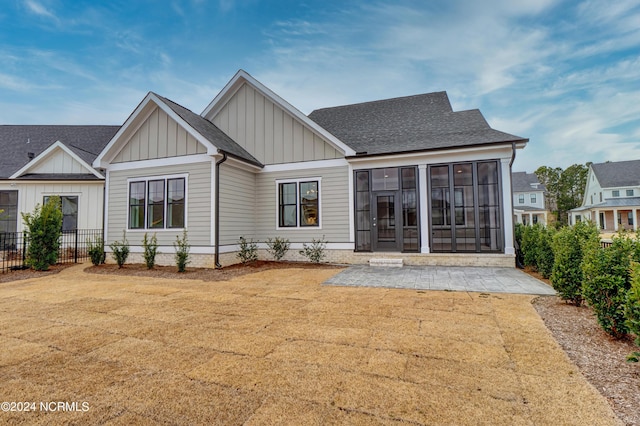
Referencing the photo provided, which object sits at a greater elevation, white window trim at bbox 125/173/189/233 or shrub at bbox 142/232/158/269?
white window trim at bbox 125/173/189/233

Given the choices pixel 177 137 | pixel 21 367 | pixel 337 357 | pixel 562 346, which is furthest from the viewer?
pixel 177 137

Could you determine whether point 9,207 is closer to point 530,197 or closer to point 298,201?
point 298,201

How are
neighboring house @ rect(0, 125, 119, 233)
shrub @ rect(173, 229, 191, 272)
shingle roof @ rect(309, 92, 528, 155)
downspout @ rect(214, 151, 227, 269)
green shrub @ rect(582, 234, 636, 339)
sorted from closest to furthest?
green shrub @ rect(582, 234, 636, 339) → shrub @ rect(173, 229, 191, 272) → downspout @ rect(214, 151, 227, 269) → shingle roof @ rect(309, 92, 528, 155) → neighboring house @ rect(0, 125, 119, 233)

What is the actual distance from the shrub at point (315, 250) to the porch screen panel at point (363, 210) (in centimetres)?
127

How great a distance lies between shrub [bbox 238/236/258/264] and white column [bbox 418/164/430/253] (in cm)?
582

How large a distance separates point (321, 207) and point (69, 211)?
1111 cm

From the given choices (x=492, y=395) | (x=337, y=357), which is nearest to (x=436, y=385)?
(x=492, y=395)

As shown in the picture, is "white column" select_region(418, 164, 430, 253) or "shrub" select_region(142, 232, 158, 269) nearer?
"shrub" select_region(142, 232, 158, 269)

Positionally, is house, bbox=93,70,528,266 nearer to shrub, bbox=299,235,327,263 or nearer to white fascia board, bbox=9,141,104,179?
shrub, bbox=299,235,327,263

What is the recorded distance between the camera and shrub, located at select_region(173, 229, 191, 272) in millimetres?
8289

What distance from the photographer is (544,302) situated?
4953 mm

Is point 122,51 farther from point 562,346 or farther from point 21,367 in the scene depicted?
point 562,346

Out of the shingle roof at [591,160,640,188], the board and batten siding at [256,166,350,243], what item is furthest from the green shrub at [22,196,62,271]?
the shingle roof at [591,160,640,188]

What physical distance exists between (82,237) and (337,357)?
1406 cm
